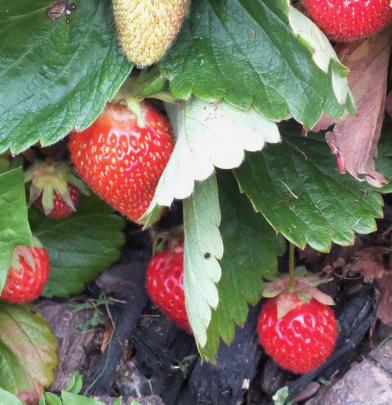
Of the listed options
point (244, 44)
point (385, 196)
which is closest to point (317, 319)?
point (385, 196)

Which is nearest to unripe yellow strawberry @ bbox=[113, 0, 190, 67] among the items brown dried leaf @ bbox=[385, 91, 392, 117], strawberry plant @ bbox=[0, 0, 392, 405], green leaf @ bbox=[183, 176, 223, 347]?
strawberry plant @ bbox=[0, 0, 392, 405]

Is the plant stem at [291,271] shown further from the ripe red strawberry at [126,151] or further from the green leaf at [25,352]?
the green leaf at [25,352]

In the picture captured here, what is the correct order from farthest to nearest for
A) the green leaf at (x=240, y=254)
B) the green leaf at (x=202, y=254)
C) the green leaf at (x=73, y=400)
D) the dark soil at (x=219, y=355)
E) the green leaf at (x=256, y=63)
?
1. the dark soil at (x=219, y=355)
2. the green leaf at (x=240, y=254)
3. the green leaf at (x=73, y=400)
4. the green leaf at (x=202, y=254)
5. the green leaf at (x=256, y=63)

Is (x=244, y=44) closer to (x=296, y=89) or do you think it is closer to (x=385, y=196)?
(x=296, y=89)

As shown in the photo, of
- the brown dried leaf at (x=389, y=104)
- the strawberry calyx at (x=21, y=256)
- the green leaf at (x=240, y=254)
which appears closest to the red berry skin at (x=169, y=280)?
the green leaf at (x=240, y=254)

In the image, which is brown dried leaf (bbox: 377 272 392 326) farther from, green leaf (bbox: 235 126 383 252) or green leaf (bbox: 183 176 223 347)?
green leaf (bbox: 183 176 223 347)

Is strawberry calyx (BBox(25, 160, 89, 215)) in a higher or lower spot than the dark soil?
higher

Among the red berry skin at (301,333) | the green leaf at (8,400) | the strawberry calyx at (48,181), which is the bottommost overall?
the red berry skin at (301,333)

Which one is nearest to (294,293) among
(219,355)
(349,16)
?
(219,355)
